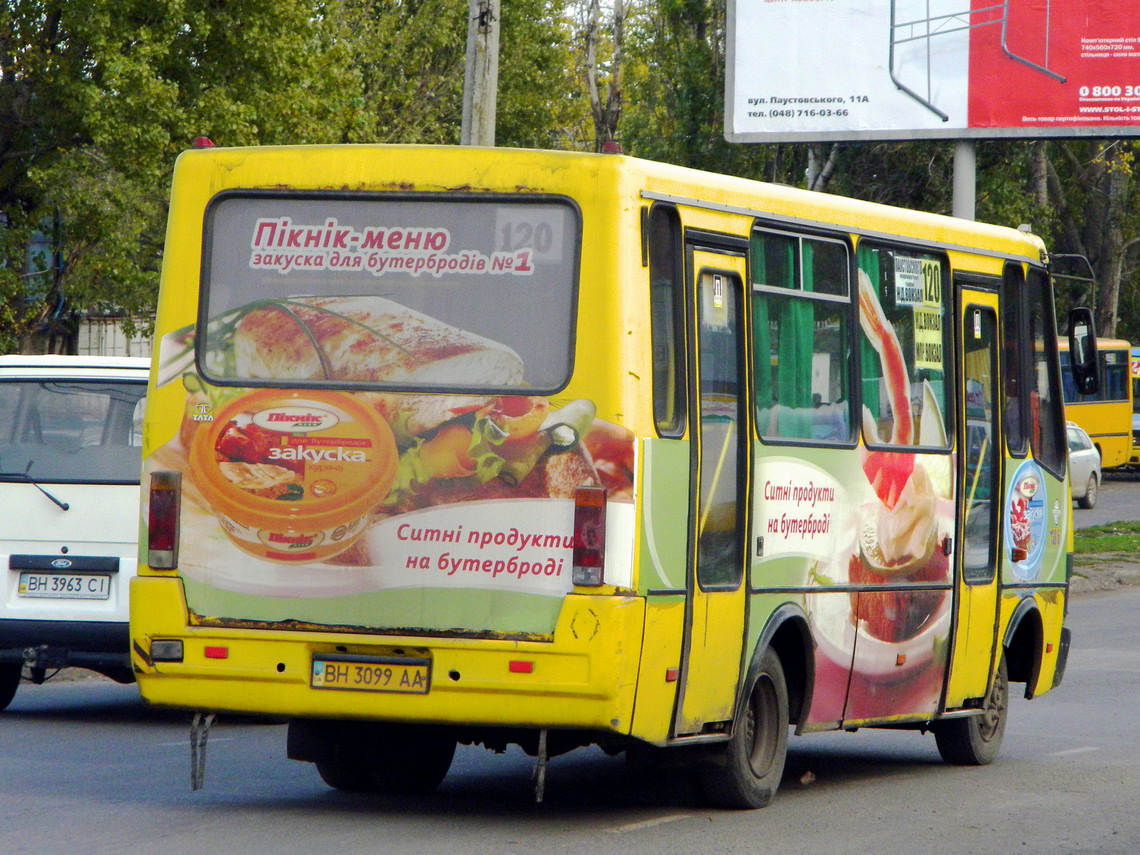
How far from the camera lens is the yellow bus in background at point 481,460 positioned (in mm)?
7234

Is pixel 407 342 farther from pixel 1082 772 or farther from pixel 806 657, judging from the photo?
pixel 1082 772

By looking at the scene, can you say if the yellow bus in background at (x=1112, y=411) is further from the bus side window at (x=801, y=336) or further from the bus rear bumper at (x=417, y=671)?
the bus rear bumper at (x=417, y=671)

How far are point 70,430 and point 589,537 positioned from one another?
472 cm

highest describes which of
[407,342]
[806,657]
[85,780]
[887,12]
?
[887,12]

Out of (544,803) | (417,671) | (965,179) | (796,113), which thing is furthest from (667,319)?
(965,179)

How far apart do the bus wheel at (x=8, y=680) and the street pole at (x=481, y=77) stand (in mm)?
5853

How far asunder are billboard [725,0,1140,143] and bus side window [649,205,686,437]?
14.6 meters

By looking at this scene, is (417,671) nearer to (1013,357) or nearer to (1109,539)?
(1013,357)

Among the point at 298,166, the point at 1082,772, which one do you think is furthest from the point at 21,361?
the point at 1082,772

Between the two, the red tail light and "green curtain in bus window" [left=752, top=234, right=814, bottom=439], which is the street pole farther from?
the red tail light

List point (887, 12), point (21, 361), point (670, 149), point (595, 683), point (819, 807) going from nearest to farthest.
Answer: point (595, 683)
point (819, 807)
point (21, 361)
point (887, 12)
point (670, 149)

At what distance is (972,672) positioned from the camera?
33.3ft

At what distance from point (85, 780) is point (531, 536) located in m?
2.87

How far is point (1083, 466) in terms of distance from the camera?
3353 centimetres
